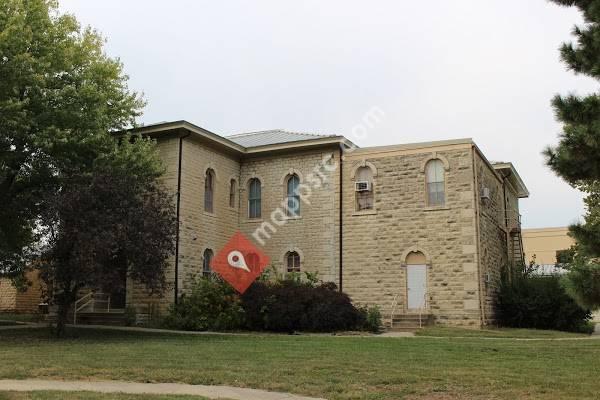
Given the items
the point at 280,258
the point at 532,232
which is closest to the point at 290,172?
→ the point at 280,258

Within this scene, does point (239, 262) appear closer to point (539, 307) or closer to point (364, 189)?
point (364, 189)

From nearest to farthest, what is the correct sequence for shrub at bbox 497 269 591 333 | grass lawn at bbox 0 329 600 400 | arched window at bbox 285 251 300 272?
1. grass lawn at bbox 0 329 600 400
2. shrub at bbox 497 269 591 333
3. arched window at bbox 285 251 300 272

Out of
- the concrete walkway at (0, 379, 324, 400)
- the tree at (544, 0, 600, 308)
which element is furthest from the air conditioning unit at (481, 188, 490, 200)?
the concrete walkway at (0, 379, 324, 400)

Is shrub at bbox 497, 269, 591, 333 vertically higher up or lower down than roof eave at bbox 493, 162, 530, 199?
lower down

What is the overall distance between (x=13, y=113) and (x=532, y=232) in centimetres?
5374

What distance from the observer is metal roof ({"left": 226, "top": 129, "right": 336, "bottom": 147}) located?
87.5 feet

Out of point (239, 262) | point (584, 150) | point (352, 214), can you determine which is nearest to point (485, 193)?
point (352, 214)

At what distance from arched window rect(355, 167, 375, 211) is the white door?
2.95 metres

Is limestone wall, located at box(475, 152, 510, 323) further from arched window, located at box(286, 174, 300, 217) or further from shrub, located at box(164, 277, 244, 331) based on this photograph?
→ shrub, located at box(164, 277, 244, 331)

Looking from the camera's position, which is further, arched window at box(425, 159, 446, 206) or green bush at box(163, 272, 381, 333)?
arched window at box(425, 159, 446, 206)

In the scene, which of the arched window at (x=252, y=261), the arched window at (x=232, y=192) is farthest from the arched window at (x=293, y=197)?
the arched window at (x=232, y=192)

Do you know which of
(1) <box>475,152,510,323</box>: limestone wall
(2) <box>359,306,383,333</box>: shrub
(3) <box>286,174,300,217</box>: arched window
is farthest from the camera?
(3) <box>286,174,300,217</box>: arched window

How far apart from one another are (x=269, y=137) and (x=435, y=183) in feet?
26.6

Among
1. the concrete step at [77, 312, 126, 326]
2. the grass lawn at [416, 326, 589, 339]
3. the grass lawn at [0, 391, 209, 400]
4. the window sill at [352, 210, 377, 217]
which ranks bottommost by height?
the grass lawn at [0, 391, 209, 400]
